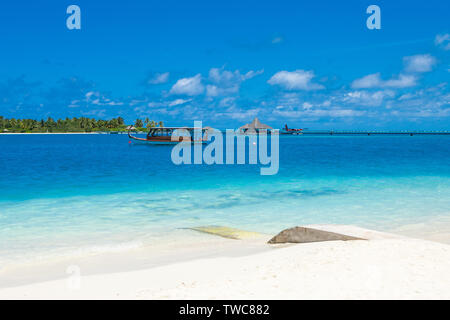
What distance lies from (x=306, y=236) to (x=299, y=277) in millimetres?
2162

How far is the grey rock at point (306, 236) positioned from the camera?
622 cm

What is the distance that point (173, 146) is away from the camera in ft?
241

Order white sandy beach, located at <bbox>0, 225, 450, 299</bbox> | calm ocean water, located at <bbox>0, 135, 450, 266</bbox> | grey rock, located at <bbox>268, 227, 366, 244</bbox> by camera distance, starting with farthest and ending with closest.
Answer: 1. calm ocean water, located at <bbox>0, 135, 450, 266</bbox>
2. grey rock, located at <bbox>268, 227, 366, 244</bbox>
3. white sandy beach, located at <bbox>0, 225, 450, 299</bbox>

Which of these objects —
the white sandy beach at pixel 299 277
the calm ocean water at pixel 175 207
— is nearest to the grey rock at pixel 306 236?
the white sandy beach at pixel 299 277

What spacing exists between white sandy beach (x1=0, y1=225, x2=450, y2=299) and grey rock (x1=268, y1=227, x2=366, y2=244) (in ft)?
0.78

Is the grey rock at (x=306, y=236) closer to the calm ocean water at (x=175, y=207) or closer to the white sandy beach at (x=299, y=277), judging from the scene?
the white sandy beach at (x=299, y=277)

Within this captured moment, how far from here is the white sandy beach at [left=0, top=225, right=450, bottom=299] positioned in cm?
413

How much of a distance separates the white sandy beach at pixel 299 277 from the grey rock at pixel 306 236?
24 centimetres

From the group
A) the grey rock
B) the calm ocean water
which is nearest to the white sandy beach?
the grey rock

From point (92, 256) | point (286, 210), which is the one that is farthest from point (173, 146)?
point (92, 256)

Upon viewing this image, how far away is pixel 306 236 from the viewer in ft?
22.0

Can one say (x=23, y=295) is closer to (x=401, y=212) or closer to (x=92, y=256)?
(x=92, y=256)

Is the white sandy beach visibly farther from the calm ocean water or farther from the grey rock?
the calm ocean water
